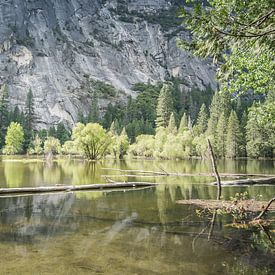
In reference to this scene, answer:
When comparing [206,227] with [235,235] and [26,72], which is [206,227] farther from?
[26,72]

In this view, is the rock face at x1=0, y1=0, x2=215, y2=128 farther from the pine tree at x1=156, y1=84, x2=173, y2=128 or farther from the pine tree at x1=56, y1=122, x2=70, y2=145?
the pine tree at x1=156, y1=84, x2=173, y2=128

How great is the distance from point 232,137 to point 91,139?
34954 millimetres

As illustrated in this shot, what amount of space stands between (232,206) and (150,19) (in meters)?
201

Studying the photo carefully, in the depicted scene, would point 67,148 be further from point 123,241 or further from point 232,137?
point 123,241

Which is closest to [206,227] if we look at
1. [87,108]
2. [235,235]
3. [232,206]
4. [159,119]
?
[235,235]

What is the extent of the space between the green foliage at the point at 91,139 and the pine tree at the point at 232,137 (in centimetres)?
3001

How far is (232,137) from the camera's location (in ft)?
247

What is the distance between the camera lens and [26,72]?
452 ft

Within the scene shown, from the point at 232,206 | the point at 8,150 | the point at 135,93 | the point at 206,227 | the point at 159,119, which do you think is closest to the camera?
the point at 206,227

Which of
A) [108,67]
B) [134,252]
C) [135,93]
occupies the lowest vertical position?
[134,252]

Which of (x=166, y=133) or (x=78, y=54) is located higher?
(x=78, y=54)

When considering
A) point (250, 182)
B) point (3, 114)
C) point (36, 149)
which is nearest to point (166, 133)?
point (36, 149)

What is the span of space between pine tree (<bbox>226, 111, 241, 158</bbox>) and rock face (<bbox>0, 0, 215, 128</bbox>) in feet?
239

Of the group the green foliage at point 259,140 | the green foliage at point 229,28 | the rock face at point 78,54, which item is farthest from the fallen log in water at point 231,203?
the rock face at point 78,54
